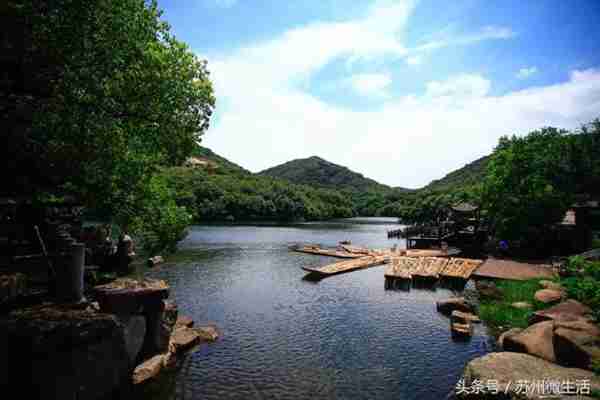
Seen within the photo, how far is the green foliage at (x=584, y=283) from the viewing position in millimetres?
10977

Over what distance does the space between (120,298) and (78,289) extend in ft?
4.23

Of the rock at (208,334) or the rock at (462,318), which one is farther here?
the rock at (462,318)

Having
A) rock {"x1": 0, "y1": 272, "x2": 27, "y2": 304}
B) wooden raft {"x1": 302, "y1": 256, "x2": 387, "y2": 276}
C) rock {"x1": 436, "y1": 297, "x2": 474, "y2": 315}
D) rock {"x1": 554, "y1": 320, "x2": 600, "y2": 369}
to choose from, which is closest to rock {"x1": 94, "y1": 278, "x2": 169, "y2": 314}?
rock {"x1": 0, "y1": 272, "x2": 27, "y2": 304}

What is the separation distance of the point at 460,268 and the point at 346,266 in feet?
28.7

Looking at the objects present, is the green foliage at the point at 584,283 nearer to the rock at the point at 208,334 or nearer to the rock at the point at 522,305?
the rock at the point at 522,305

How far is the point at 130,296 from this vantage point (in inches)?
414

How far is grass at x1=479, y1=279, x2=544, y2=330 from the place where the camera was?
1393 centimetres

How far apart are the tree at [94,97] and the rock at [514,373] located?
12.0 metres

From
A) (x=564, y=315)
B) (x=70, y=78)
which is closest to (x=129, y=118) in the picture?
(x=70, y=78)

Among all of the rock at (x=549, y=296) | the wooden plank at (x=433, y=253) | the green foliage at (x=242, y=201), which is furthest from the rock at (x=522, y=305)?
the green foliage at (x=242, y=201)

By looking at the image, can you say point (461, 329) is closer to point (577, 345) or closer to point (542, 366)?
point (542, 366)

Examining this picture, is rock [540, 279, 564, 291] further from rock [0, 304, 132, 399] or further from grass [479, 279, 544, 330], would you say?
rock [0, 304, 132, 399]

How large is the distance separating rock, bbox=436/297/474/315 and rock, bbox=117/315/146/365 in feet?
44.5

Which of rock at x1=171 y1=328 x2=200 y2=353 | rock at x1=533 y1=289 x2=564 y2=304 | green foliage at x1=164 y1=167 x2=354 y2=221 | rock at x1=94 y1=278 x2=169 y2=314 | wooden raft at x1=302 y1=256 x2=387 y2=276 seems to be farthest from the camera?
green foliage at x1=164 y1=167 x2=354 y2=221
